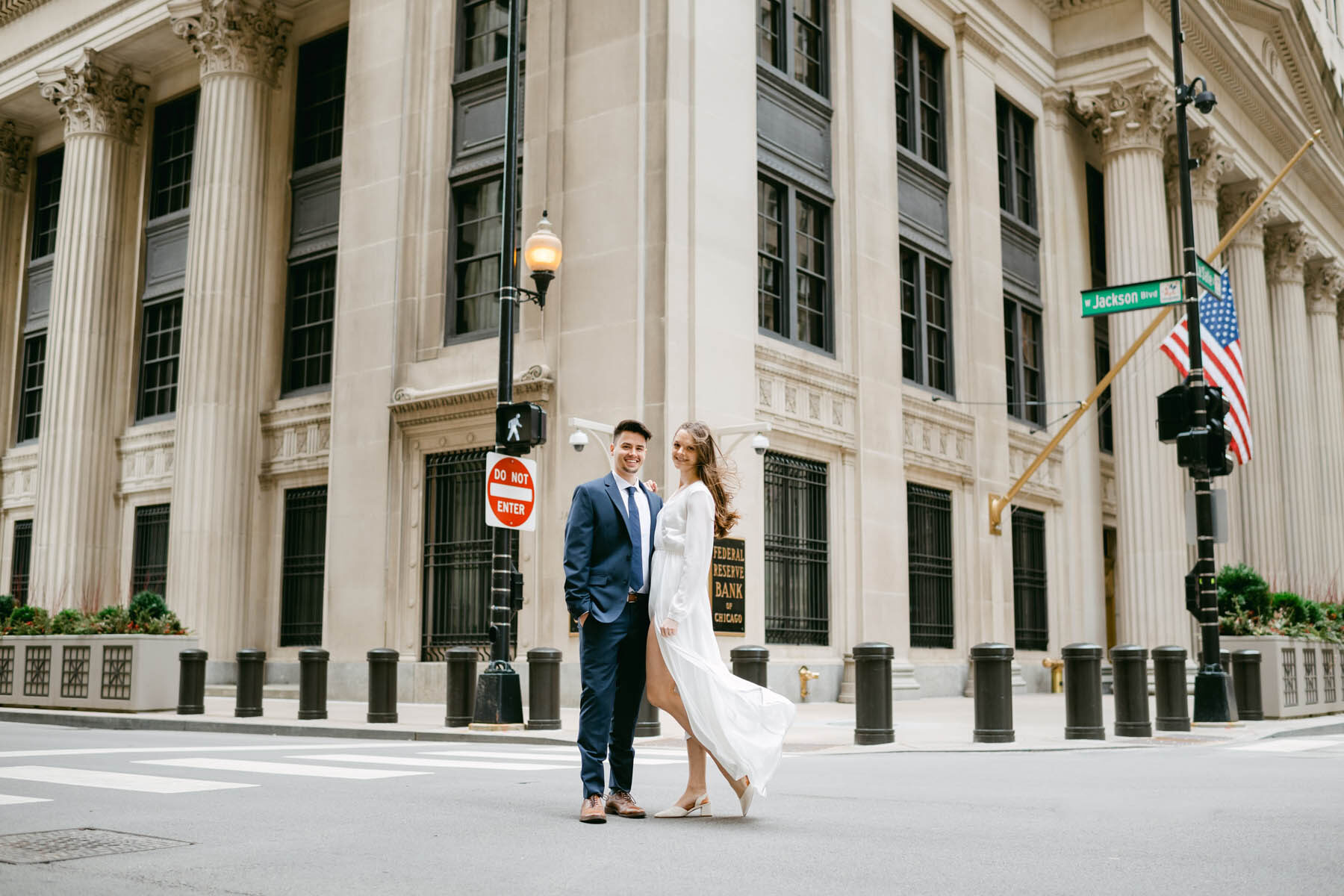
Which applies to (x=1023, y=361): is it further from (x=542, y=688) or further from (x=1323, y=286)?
(x=1323, y=286)

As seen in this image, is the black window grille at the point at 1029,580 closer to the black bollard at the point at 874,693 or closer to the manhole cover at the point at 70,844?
the black bollard at the point at 874,693

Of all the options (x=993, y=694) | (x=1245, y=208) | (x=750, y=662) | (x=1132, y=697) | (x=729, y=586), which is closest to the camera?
(x=993, y=694)

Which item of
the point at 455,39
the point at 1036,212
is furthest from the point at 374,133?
the point at 1036,212

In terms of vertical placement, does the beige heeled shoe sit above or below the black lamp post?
below

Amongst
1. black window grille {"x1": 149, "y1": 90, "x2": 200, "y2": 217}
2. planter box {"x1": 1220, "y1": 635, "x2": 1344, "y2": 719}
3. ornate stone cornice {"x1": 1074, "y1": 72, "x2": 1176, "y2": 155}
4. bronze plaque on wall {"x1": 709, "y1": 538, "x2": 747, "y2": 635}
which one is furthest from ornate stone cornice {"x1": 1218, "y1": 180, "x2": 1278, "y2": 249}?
black window grille {"x1": 149, "y1": 90, "x2": 200, "y2": 217}

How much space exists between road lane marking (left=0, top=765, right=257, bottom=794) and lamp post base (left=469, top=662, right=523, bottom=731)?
5836 millimetres

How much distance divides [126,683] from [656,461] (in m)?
8.17

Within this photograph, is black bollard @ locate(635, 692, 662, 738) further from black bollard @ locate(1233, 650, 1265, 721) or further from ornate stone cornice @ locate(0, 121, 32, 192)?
ornate stone cornice @ locate(0, 121, 32, 192)

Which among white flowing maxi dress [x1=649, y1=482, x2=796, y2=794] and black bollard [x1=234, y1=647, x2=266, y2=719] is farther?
black bollard [x1=234, y1=647, x2=266, y2=719]

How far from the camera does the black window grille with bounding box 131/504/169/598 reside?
93.1 feet

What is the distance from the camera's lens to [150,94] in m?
31.3

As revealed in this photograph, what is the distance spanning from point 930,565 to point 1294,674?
8.47 meters

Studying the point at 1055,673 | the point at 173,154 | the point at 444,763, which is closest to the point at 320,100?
the point at 173,154

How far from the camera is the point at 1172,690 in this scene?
14289 mm
